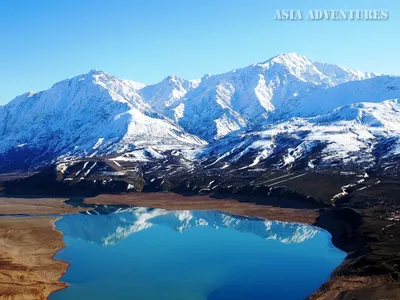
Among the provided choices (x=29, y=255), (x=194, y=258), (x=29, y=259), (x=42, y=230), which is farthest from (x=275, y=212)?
(x=29, y=259)

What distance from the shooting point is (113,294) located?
218ft

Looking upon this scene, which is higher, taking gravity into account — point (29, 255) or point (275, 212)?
point (275, 212)

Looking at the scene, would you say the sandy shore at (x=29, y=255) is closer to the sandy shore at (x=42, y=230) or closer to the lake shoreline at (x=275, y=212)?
the sandy shore at (x=42, y=230)

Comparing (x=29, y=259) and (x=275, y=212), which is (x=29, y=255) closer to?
(x=29, y=259)

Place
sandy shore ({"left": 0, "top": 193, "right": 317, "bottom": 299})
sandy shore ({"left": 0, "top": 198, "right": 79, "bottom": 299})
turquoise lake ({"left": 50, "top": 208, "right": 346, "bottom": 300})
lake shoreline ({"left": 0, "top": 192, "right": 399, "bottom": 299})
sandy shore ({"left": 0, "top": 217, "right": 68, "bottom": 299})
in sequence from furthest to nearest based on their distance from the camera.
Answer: sandy shore ({"left": 0, "top": 193, "right": 317, "bottom": 299}) < sandy shore ({"left": 0, "top": 198, "right": 79, "bottom": 299}) < sandy shore ({"left": 0, "top": 217, "right": 68, "bottom": 299}) < turquoise lake ({"left": 50, "top": 208, "right": 346, "bottom": 300}) < lake shoreline ({"left": 0, "top": 192, "right": 399, "bottom": 299})

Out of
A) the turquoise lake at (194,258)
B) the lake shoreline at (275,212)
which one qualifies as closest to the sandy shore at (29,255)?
the lake shoreline at (275,212)

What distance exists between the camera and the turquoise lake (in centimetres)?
6788

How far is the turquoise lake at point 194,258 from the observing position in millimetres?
67875

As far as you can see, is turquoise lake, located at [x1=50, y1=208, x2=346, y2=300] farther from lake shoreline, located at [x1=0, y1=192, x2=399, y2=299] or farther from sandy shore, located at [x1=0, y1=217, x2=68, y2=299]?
lake shoreline, located at [x1=0, y1=192, x2=399, y2=299]

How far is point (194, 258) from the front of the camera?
86188 millimetres

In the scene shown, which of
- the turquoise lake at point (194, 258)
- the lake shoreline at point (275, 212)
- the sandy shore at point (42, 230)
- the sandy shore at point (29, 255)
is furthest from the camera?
the sandy shore at point (42, 230)

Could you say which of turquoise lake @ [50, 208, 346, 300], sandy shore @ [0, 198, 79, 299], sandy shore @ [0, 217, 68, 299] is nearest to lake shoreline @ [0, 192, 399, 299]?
sandy shore @ [0, 198, 79, 299]

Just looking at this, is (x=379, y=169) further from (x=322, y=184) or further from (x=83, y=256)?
(x=83, y=256)

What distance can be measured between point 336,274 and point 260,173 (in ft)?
411
